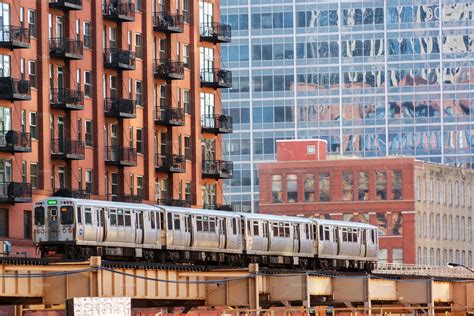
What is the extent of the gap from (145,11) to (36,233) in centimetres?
4540

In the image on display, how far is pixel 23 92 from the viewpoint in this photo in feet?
395

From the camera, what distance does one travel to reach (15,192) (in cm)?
11894

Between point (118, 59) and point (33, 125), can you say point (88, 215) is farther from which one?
point (118, 59)

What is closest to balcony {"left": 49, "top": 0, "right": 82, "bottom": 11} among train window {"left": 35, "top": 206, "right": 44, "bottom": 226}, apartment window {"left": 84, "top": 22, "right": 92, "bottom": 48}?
apartment window {"left": 84, "top": 22, "right": 92, "bottom": 48}

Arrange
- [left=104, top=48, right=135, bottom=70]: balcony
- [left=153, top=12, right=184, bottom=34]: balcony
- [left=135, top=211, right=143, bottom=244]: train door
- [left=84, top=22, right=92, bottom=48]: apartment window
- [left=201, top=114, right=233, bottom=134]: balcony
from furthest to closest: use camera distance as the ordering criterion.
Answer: [left=201, top=114, right=233, bottom=134]: balcony
[left=153, top=12, right=184, bottom=34]: balcony
[left=104, top=48, right=135, bottom=70]: balcony
[left=84, top=22, right=92, bottom=48]: apartment window
[left=135, top=211, right=143, bottom=244]: train door

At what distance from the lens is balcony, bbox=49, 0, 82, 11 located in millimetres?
125688

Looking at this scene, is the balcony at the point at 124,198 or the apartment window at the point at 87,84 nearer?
the apartment window at the point at 87,84

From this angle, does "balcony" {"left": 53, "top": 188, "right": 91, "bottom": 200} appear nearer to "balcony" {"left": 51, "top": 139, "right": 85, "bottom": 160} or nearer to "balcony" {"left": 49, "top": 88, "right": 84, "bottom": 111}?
"balcony" {"left": 51, "top": 139, "right": 85, "bottom": 160}

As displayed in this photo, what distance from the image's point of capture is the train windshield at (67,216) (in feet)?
315

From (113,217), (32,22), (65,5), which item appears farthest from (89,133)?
(113,217)

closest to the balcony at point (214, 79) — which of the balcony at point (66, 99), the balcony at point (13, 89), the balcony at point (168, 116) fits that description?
the balcony at point (168, 116)

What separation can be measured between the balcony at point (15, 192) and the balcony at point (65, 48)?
10.5m

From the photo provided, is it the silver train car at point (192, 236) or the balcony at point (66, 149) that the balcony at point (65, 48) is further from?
the silver train car at point (192, 236)

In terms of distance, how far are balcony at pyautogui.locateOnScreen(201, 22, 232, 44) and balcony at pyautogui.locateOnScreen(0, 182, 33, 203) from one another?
33665 millimetres
